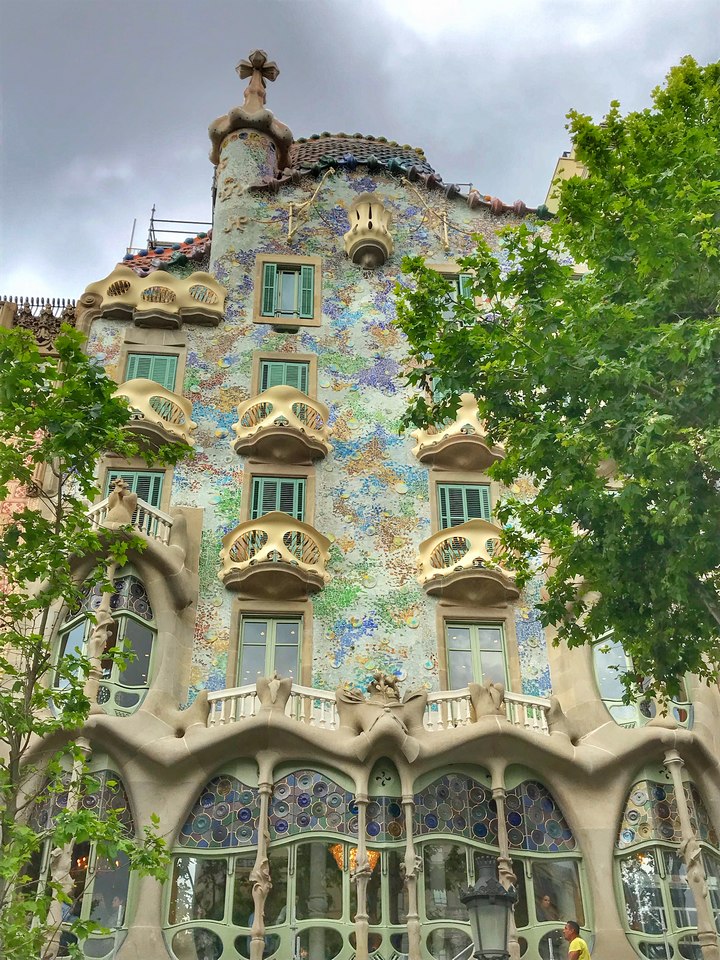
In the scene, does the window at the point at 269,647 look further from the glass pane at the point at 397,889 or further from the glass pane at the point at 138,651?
the glass pane at the point at 397,889

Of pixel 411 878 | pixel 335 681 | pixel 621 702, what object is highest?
pixel 335 681

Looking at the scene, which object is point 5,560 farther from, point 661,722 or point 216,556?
point 661,722

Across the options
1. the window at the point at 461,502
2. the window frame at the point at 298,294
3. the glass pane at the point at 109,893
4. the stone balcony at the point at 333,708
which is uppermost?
the window frame at the point at 298,294

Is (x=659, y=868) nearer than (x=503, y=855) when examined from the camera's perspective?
No

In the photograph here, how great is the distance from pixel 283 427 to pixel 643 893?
33.3ft

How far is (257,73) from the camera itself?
26.8 m

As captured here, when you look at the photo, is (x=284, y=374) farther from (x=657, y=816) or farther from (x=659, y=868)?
(x=659, y=868)

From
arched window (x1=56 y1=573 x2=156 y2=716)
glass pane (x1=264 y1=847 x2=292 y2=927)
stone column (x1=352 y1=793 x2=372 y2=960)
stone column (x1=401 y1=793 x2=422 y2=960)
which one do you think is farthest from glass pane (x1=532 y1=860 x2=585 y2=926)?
arched window (x1=56 y1=573 x2=156 y2=716)

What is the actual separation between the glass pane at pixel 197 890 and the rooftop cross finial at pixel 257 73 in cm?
1907

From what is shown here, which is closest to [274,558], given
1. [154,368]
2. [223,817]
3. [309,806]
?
[309,806]

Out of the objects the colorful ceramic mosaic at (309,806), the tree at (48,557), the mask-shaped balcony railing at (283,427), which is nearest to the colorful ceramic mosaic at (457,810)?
the colorful ceramic mosaic at (309,806)

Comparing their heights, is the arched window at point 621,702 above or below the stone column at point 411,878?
above

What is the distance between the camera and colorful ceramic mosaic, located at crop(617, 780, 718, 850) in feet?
51.2

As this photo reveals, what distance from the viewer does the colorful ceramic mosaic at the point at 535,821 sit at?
15570 mm
